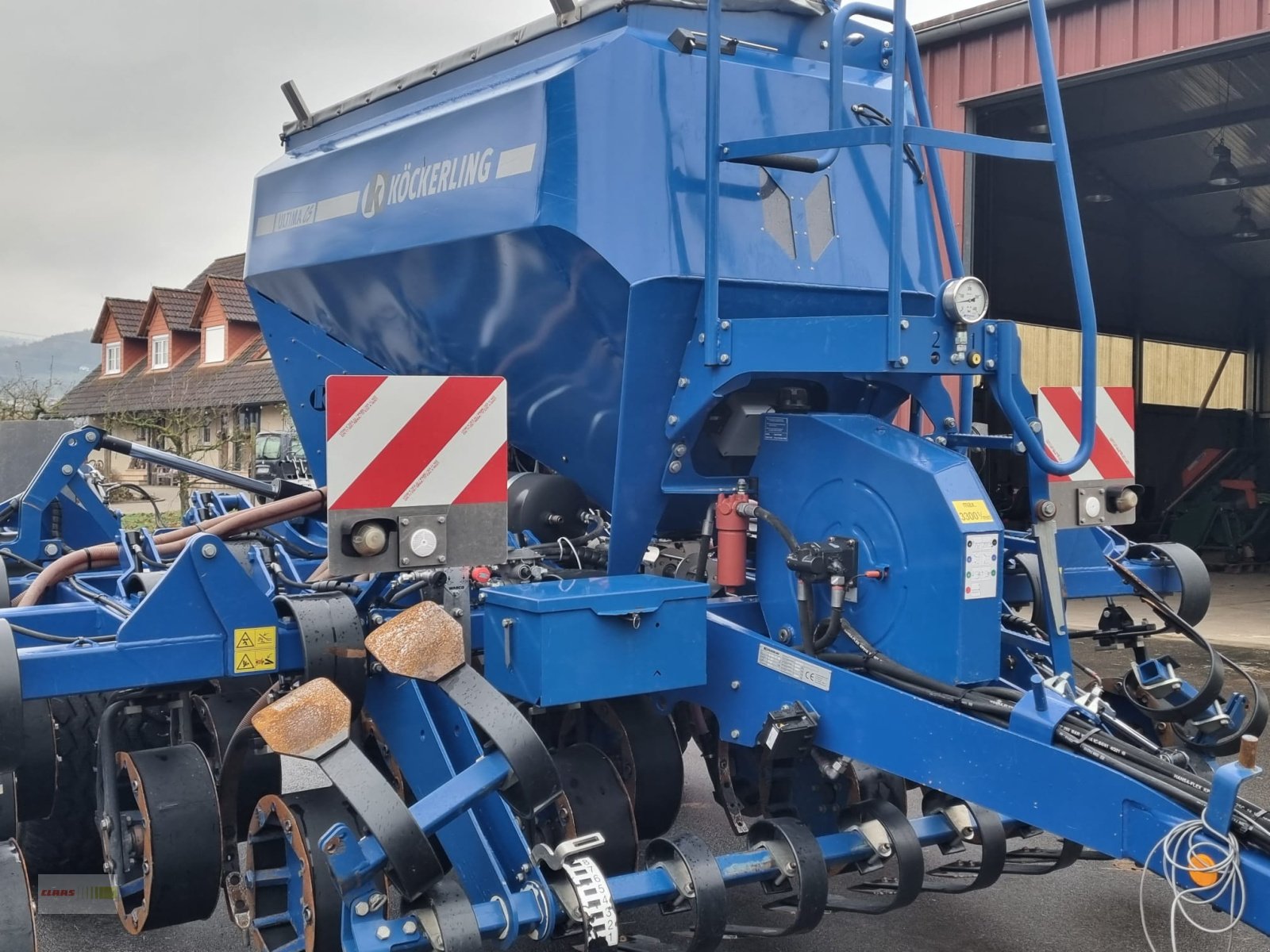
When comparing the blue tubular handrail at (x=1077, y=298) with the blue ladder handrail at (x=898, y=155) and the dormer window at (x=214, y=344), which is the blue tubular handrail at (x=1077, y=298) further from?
the dormer window at (x=214, y=344)

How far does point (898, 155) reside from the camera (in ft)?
9.66

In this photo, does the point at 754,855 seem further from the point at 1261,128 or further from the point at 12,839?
the point at 1261,128

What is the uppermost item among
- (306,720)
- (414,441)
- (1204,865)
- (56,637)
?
A: (414,441)

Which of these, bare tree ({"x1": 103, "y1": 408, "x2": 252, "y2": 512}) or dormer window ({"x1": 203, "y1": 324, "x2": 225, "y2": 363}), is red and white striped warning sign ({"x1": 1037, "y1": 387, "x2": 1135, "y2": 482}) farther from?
dormer window ({"x1": 203, "y1": 324, "x2": 225, "y2": 363})

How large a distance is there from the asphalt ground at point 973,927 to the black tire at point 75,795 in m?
0.26

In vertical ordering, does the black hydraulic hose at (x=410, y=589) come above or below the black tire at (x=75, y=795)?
above

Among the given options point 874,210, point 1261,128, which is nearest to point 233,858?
point 874,210

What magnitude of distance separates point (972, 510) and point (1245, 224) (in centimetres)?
1611

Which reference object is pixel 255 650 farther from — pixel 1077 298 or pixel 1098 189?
pixel 1098 189

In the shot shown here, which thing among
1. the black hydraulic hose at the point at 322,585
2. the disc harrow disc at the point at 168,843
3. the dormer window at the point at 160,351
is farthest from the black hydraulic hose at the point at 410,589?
the dormer window at the point at 160,351

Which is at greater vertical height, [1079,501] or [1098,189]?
[1098,189]

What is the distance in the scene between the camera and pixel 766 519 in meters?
3.30

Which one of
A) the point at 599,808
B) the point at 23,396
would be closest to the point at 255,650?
the point at 599,808

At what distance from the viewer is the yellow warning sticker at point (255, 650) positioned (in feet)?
10.3
